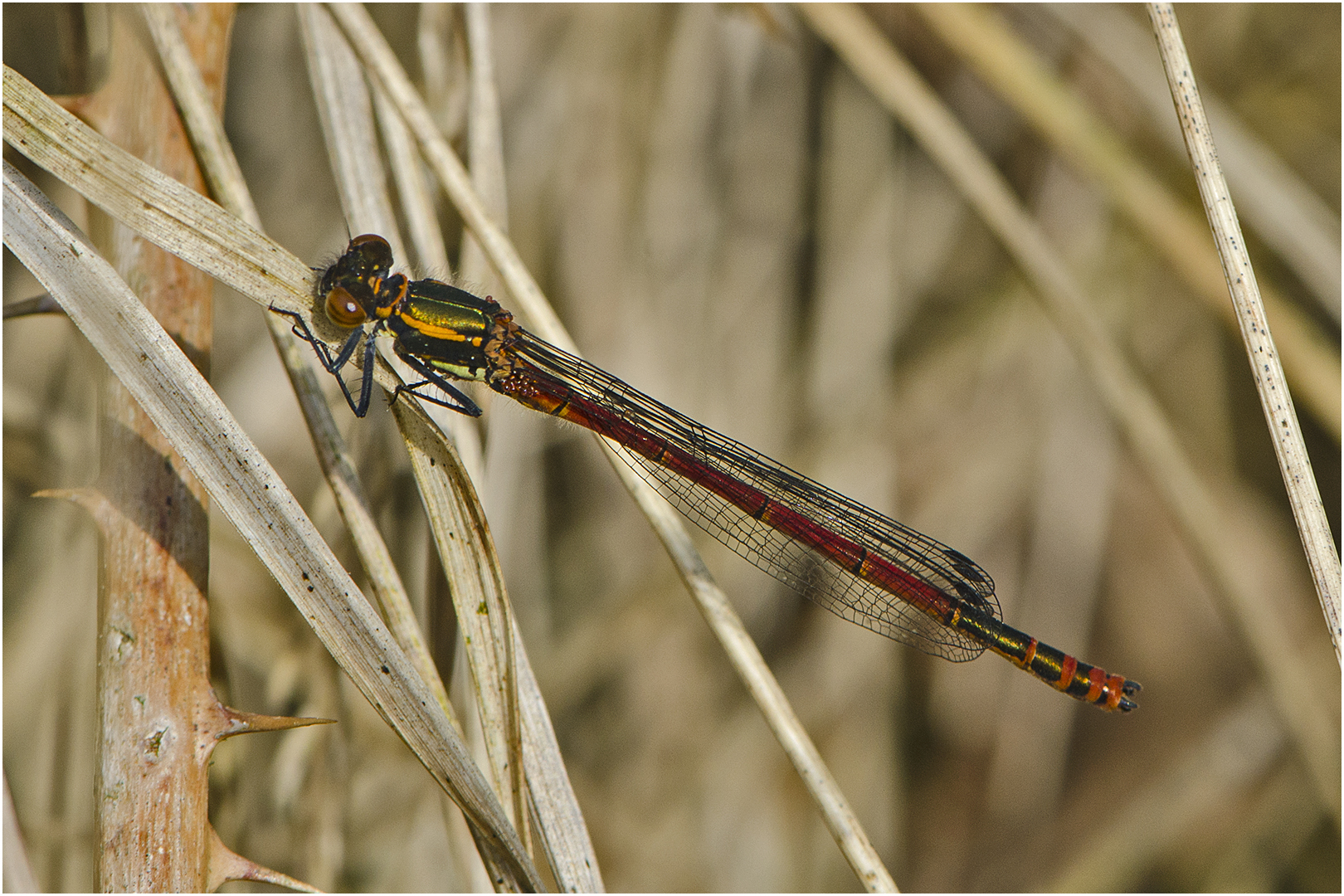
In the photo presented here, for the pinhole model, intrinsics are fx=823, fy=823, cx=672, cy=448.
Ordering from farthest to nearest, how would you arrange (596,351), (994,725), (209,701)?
(994,725)
(596,351)
(209,701)

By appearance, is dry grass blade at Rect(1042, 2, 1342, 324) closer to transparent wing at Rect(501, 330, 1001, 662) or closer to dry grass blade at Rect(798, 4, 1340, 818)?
dry grass blade at Rect(798, 4, 1340, 818)

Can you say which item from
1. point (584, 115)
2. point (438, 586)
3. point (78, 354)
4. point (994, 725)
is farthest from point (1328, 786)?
point (78, 354)

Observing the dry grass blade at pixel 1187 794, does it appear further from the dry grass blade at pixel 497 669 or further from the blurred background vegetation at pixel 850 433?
the dry grass blade at pixel 497 669

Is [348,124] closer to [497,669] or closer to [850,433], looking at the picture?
[497,669]

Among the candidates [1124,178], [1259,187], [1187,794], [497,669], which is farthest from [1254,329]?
[1187,794]

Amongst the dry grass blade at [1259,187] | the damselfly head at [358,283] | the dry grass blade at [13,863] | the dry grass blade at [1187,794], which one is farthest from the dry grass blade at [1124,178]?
the dry grass blade at [13,863]

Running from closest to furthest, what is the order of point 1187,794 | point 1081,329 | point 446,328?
point 446,328
point 1081,329
point 1187,794

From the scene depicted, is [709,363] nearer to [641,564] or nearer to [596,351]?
[596,351]
